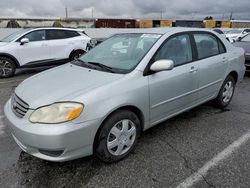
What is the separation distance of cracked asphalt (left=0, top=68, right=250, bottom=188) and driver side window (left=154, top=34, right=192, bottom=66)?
3.55 ft

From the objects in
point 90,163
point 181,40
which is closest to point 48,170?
point 90,163

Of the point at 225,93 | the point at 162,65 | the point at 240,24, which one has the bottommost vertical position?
the point at 225,93

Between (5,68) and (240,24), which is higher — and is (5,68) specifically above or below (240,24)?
below

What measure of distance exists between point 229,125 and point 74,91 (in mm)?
2657

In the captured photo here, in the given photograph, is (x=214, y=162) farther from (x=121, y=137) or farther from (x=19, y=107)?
(x=19, y=107)

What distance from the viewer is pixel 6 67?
738cm

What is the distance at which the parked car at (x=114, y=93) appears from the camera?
2.29m

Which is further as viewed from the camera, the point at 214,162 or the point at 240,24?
the point at 240,24

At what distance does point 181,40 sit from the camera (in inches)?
138

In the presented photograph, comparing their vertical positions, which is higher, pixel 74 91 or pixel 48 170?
pixel 74 91

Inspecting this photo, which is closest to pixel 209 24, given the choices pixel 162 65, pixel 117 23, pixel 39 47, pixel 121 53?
pixel 117 23

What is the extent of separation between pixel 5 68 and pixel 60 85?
18.6 ft

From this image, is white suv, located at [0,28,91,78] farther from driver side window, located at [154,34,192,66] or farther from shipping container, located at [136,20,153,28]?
shipping container, located at [136,20,153,28]

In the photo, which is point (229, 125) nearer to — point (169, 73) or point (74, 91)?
point (169, 73)
